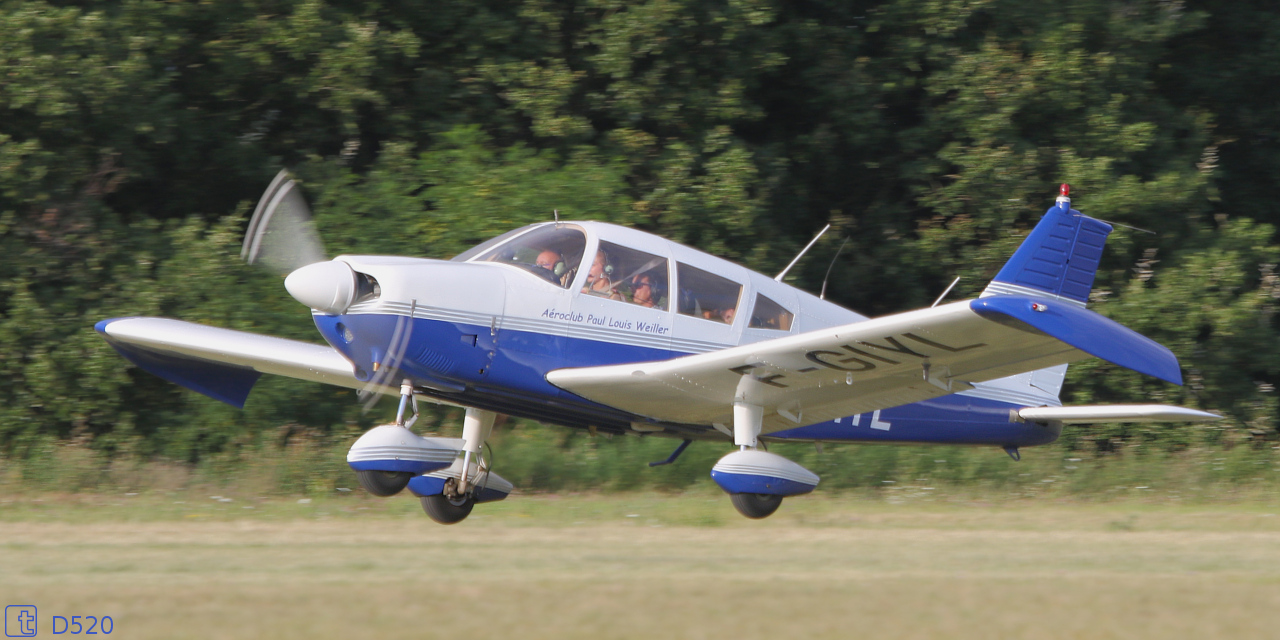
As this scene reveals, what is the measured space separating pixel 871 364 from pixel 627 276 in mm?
1625

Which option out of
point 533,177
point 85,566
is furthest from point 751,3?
point 85,566

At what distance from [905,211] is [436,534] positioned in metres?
10.1

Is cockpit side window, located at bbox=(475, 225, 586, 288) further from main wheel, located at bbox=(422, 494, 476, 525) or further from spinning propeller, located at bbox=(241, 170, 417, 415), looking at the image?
main wheel, located at bbox=(422, 494, 476, 525)

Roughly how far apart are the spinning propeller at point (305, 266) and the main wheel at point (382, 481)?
0.42 metres

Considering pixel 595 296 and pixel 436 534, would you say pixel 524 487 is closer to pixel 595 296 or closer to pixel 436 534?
pixel 436 534

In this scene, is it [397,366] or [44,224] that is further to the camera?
[44,224]

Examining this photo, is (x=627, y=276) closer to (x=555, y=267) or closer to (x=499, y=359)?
(x=555, y=267)

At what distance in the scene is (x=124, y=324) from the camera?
8352 mm

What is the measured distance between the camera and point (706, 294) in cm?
733

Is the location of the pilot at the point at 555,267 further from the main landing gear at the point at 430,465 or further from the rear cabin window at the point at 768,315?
the rear cabin window at the point at 768,315

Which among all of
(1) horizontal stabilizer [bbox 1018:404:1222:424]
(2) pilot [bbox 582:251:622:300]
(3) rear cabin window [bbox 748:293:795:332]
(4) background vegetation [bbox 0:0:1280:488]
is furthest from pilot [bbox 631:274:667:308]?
(4) background vegetation [bbox 0:0:1280:488]

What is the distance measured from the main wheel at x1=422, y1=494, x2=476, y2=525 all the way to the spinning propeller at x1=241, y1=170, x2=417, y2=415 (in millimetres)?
881

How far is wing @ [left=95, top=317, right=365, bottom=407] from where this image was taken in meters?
7.95

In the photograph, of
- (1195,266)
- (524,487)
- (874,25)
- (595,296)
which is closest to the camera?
(595,296)
